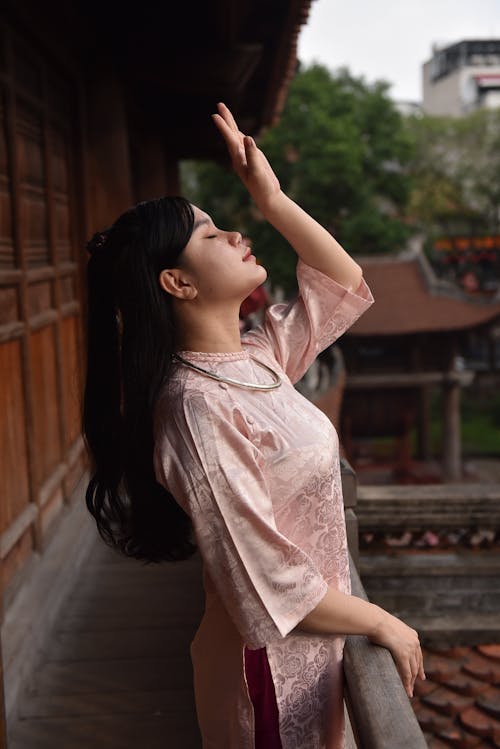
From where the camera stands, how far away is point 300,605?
5.18 ft

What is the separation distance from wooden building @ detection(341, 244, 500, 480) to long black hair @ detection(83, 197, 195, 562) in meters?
17.0

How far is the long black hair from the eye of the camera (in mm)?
1649

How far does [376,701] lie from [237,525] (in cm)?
39

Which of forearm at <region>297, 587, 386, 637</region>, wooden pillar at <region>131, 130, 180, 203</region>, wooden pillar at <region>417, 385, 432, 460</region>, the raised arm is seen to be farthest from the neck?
wooden pillar at <region>417, 385, 432, 460</region>

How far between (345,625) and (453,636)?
266 centimetres

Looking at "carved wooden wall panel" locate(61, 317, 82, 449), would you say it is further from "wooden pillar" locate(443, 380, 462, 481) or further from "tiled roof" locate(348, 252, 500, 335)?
"wooden pillar" locate(443, 380, 462, 481)

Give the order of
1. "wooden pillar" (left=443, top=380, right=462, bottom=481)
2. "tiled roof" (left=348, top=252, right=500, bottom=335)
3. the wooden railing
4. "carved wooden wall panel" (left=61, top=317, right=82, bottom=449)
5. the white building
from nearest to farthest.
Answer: the wooden railing < "carved wooden wall panel" (left=61, top=317, right=82, bottom=449) < "tiled roof" (left=348, top=252, right=500, bottom=335) < "wooden pillar" (left=443, top=380, right=462, bottom=481) < the white building

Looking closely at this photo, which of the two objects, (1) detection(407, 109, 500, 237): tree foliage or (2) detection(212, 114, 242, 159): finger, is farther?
(1) detection(407, 109, 500, 237): tree foliage

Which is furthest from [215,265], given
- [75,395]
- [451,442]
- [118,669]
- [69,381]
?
[451,442]

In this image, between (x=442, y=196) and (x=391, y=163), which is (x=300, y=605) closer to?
(x=391, y=163)

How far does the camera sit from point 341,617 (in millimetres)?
1607

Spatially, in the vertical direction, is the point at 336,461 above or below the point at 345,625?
above

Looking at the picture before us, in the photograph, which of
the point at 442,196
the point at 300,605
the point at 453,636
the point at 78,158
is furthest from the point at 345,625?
the point at 442,196

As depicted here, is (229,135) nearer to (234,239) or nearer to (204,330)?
(234,239)
